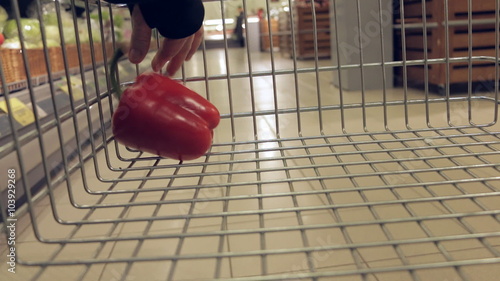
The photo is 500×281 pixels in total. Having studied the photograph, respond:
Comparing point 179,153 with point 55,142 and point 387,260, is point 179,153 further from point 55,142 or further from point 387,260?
point 55,142

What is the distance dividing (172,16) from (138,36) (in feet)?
0.25

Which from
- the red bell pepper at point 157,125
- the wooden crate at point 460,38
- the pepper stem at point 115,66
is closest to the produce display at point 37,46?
the pepper stem at point 115,66

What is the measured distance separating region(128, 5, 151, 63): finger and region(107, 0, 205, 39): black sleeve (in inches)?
1.1

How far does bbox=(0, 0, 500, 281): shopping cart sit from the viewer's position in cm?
58

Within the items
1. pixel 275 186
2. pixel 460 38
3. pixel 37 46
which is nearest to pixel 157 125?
pixel 275 186

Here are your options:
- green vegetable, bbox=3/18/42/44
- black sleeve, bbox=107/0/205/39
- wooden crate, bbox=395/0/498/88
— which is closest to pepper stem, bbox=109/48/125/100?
black sleeve, bbox=107/0/205/39

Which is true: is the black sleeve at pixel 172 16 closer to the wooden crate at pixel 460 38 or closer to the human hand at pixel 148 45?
the human hand at pixel 148 45

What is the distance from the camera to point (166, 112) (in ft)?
2.70

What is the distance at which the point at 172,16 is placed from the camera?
742 mm

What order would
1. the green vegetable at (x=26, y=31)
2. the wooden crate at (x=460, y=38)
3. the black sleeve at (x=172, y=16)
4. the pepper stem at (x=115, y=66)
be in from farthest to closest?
1. the wooden crate at (x=460, y=38)
2. the green vegetable at (x=26, y=31)
3. the pepper stem at (x=115, y=66)
4. the black sleeve at (x=172, y=16)

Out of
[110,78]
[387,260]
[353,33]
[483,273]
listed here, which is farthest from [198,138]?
[353,33]

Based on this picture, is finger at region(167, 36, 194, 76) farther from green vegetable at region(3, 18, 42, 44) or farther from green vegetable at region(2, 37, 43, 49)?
green vegetable at region(3, 18, 42, 44)

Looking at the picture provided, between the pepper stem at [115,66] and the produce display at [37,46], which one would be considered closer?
the pepper stem at [115,66]

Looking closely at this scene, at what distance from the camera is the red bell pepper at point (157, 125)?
0.81 metres
